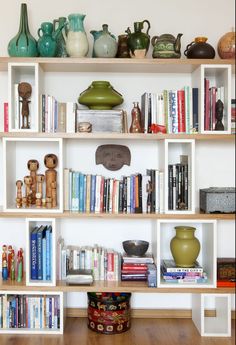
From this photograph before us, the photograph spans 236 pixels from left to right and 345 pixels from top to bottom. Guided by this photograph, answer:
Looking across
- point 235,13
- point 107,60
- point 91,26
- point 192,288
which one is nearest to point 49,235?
point 192,288

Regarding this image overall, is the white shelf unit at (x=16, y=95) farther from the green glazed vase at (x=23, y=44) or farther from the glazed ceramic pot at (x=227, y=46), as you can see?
the glazed ceramic pot at (x=227, y=46)

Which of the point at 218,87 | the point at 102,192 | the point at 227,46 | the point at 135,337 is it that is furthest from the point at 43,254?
the point at 227,46

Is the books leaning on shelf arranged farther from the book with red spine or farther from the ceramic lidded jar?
the ceramic lidded jar

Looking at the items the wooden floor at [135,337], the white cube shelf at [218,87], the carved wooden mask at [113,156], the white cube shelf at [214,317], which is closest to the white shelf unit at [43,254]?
the wooden floor at [135,337]

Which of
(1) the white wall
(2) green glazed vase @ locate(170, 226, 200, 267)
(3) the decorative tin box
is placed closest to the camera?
(3) the decorative tin box

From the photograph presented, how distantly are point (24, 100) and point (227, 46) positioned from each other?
2.75 ft

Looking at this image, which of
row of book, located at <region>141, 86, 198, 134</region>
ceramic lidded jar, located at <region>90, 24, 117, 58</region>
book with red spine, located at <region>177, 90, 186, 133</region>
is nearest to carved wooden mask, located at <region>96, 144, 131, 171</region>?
row of book, located at <region>141, 86, 198, 134</region>

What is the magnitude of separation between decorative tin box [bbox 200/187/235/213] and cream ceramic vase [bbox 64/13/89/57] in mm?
751

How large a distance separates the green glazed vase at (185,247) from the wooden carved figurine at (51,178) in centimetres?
53

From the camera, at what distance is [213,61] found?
1.87 metres

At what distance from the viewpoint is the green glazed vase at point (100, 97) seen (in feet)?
6.32

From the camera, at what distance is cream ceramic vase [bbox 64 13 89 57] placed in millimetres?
1897

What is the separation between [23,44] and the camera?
189 centimetres

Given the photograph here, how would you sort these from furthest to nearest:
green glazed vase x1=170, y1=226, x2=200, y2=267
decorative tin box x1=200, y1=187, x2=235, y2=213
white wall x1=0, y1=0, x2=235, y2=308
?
white wall x1=0, y1=0, x2=235, y2=308 < green glazed vase x1=170, y1=226, x2=200, y2=267 < decorative tin box x1=200, y1=187, x2=235, y2=213
